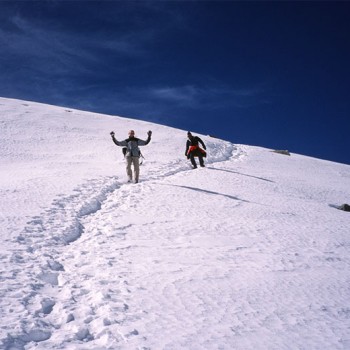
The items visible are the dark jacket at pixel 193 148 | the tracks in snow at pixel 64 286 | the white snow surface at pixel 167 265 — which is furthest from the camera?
the dark jacket at pixel 193 148

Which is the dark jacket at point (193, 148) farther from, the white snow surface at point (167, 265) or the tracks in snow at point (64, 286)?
the tracks in snow at point (64, 286)

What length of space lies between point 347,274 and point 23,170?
14791 millimetres

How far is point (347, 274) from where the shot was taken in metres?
7.00

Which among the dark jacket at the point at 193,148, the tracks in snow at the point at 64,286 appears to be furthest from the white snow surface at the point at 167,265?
the dark jacket at the point at 193,148

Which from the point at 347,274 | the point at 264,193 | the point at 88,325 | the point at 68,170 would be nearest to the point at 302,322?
the point at 347,274

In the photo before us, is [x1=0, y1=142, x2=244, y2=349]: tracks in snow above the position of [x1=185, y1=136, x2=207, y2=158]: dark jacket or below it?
below

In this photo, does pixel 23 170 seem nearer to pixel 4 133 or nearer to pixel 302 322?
pixel 4 133

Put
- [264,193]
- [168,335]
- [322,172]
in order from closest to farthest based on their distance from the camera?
[168,335] → [264,193] → [322,172]

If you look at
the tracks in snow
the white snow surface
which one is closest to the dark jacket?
the white snow surface

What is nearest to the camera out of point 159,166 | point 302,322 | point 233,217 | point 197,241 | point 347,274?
point 302,322

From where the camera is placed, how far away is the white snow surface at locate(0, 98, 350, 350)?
4.71m

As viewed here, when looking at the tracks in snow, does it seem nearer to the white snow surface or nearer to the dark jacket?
the white snow surface

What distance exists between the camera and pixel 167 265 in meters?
6.89

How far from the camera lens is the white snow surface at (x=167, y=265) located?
4715 millimetres
